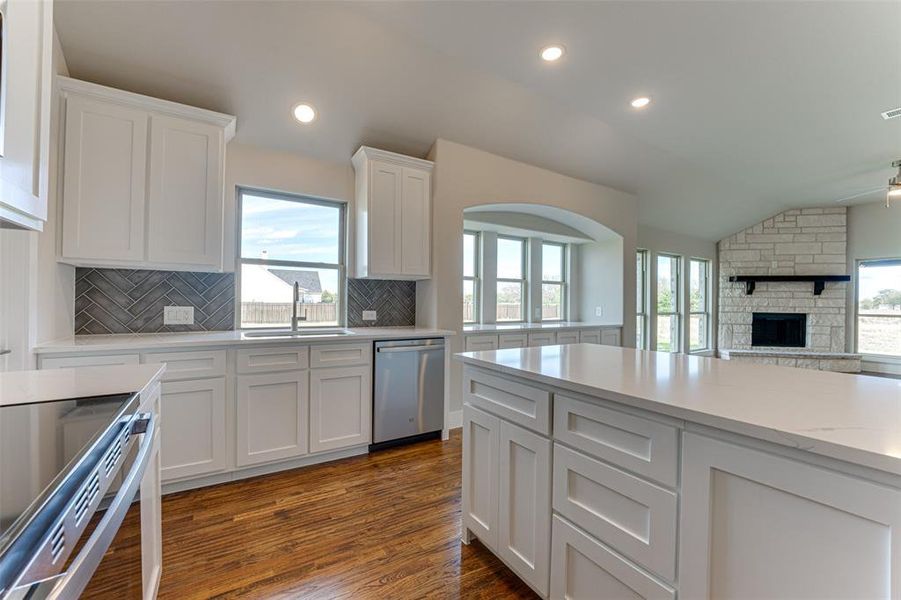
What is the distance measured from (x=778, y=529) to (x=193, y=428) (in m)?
2.83

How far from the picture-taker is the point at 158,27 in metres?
2.30

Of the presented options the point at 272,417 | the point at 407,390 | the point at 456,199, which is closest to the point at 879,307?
the point at 456,199

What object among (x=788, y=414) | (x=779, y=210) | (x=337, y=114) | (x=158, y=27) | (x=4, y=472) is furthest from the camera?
(x=779, y=210)

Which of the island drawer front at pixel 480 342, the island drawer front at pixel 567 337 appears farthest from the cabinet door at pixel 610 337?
the island drawer front at pixel 480 342

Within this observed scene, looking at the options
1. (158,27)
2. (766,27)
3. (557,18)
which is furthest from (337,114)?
(766,27)

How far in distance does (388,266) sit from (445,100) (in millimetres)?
1522

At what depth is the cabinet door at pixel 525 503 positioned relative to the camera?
143 centimetres

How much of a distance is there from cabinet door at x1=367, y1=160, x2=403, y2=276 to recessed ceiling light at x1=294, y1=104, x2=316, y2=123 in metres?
0.58

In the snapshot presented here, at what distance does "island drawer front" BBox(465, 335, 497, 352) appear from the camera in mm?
3913

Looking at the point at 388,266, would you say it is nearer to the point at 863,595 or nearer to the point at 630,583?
the point at 630,583

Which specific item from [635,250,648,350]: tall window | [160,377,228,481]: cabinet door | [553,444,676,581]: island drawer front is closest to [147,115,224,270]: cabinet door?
[160,377,228,481]: cabinet door

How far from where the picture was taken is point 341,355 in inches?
114

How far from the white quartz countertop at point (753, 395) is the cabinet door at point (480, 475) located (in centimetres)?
28

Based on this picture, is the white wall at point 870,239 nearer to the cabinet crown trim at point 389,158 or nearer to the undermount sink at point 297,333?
the cabinet crown trim at point 389,158
